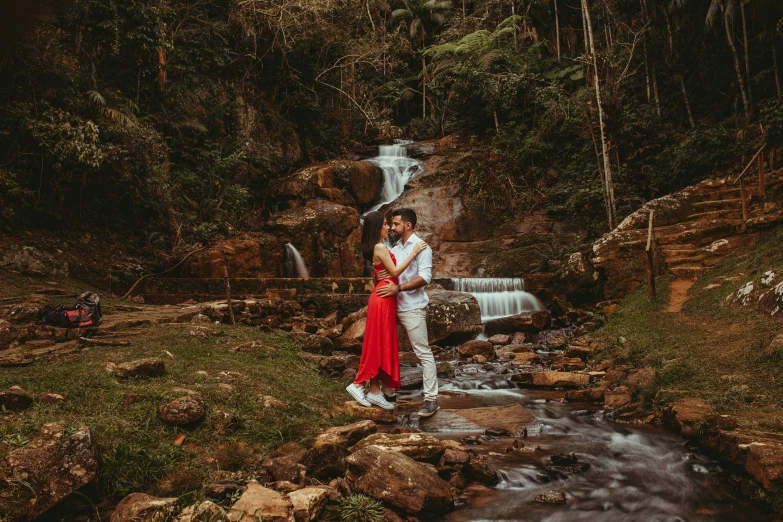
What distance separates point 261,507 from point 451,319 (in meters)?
7.20

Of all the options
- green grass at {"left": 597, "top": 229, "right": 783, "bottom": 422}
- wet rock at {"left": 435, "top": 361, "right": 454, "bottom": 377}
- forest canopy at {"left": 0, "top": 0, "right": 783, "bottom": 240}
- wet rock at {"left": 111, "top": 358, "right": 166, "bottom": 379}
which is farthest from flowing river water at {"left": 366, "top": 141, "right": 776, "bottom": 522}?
forest canopy at {"left": 0, "top": 0, "right": 783, "bottom": 240}

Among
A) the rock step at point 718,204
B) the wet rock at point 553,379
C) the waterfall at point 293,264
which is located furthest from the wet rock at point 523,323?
the waterfall at point 293,264

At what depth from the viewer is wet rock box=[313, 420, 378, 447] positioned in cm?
375

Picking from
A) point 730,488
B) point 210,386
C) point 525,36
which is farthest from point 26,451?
point 525,36

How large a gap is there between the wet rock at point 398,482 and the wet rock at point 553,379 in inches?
150

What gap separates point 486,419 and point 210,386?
2711mm

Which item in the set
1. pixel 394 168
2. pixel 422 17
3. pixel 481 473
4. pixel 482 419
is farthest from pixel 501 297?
pixel 422 17

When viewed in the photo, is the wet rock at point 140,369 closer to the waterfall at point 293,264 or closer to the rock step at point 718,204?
the waterfall at point 293,264

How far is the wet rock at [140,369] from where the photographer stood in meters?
4.38

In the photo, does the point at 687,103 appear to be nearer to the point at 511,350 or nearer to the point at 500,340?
the point at 500,340

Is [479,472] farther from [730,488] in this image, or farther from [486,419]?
[730,488]

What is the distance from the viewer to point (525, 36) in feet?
79.8

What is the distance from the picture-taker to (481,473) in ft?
12.5

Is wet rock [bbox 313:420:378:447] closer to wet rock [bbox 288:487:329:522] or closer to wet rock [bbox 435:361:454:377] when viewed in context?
wet rock [bbox 288:487:329:522]
